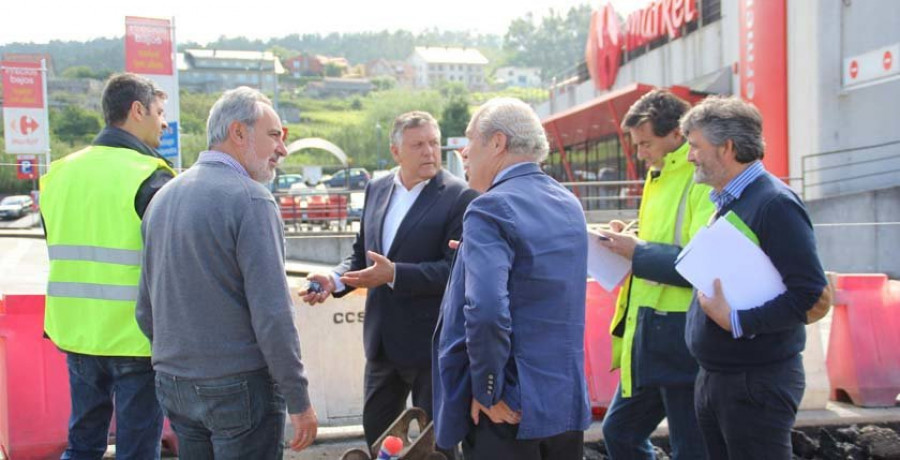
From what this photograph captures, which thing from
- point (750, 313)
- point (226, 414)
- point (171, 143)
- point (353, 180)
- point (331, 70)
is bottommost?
point (226, 414)

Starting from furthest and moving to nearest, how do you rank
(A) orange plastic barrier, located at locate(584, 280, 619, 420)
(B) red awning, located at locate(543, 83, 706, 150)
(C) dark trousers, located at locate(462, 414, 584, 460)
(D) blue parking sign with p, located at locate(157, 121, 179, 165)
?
(B) red awning, located at locate(543, 83, 706, 150), (D) blue parking sign with p, located at locate(157, 121, 179, 165), (A) orange plastic barrier, located at locate(584, 280, 619, 420), (C) dark trousers, located at locate(462, 414, 584, 460)

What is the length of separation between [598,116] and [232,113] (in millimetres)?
26288

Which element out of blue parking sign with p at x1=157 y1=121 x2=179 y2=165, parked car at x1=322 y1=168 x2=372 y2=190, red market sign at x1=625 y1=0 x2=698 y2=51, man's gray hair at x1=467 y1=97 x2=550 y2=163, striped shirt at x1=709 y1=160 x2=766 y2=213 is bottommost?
striped shirt at x1=709 y1=160 x2=766 y2=213

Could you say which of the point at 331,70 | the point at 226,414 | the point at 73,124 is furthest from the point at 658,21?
the point at 331,70

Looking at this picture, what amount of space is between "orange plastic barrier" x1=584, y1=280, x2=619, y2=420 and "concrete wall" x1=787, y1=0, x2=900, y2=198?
474 inches

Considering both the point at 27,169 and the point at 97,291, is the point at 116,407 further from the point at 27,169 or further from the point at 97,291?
the point at 27,169

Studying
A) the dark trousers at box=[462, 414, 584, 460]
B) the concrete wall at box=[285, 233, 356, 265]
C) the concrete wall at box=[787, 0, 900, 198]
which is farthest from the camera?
the concrete wall at box=[285, 233, 356, 265]

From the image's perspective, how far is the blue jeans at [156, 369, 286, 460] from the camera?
118 inches

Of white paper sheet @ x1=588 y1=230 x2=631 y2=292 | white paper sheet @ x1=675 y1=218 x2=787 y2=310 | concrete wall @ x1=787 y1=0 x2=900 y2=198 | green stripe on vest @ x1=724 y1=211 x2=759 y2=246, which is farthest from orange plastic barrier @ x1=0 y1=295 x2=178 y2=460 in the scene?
concrete wall @ x1=787 y1=0 x2=900 y2=198

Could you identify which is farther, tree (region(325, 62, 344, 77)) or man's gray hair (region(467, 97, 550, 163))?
tree (region(325, 62, 344, 77))

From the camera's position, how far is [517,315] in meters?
2.92

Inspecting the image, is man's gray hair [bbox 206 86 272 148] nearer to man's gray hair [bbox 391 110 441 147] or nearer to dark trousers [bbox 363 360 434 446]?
man's gray hair [bbox 391 110 441 147]

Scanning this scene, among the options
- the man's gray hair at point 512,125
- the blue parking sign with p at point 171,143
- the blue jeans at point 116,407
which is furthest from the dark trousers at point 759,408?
the blue parking sign with p at point 171,143

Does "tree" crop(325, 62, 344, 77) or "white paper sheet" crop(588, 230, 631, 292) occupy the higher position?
"tree" crop(325, 62, 344, 77)
